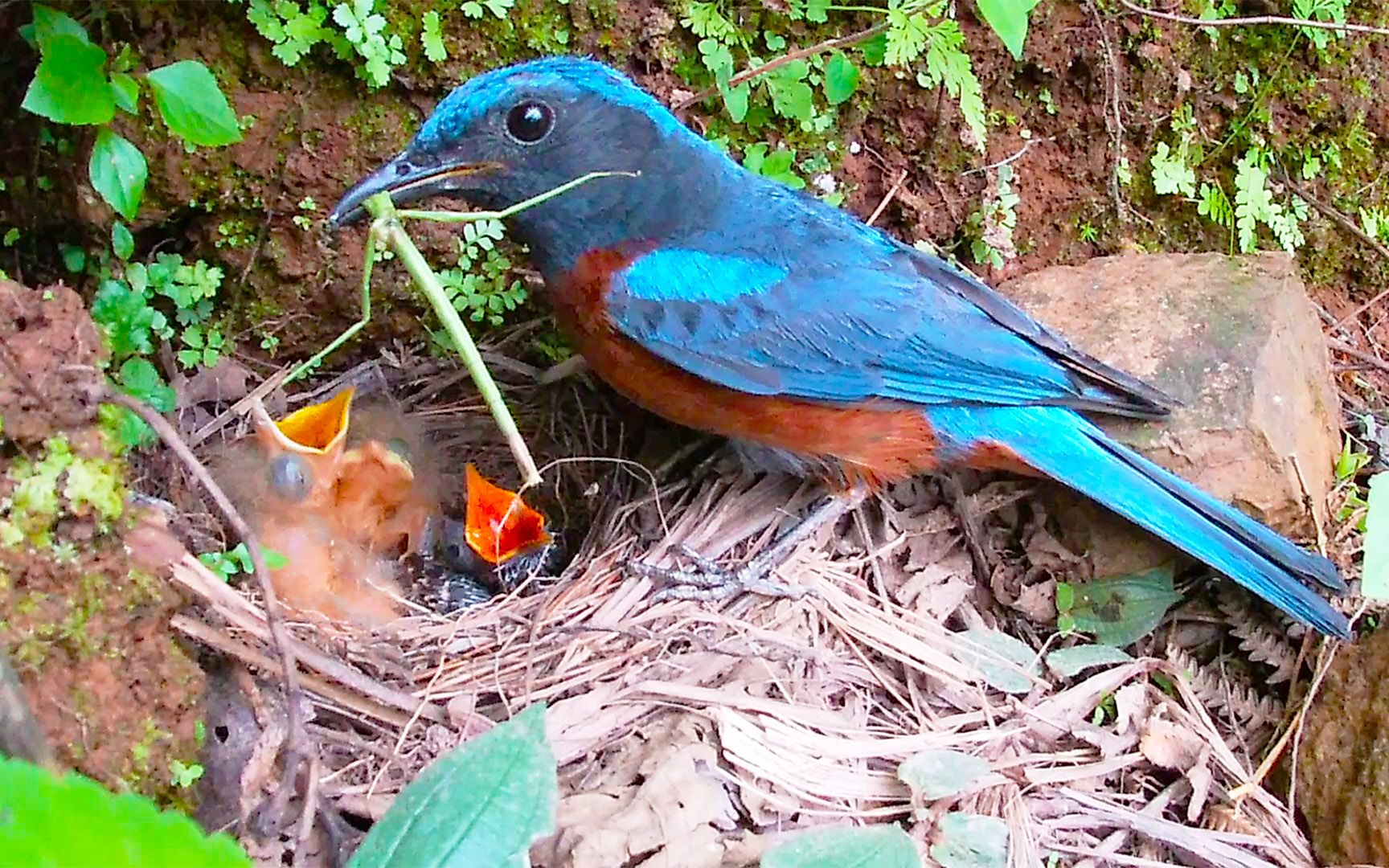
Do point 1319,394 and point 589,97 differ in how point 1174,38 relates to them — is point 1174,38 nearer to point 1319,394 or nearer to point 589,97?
point 1319,394

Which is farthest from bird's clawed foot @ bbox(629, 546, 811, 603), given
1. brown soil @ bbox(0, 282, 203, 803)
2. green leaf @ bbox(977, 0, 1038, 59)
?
green leaf @ bbox(977, 0, 1038, 59)

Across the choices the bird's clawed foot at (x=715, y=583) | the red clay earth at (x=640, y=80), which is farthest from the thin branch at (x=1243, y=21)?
the bird's clawed foot at (x=715, y=583)

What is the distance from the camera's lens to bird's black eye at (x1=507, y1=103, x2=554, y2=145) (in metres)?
3.12

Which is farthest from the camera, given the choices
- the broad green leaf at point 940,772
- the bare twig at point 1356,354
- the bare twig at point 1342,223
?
the bare twig at point 1342,223

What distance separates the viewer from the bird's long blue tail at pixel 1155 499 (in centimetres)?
310

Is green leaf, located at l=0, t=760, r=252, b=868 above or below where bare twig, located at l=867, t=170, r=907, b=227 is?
above

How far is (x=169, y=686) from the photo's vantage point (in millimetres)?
2207

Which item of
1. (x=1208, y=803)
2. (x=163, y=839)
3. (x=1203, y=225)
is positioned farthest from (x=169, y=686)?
(x=1203, y=225)

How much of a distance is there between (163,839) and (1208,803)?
2.56 metres

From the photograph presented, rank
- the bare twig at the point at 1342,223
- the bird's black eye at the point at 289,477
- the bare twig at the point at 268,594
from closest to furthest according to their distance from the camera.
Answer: the bare twig at the point at 268,594, the bird's black eye at the point at 289,477, the bare twig at the point at 1342,223

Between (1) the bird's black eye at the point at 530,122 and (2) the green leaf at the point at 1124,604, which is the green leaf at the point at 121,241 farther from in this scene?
(2) the green leaf at the point at 1124,604

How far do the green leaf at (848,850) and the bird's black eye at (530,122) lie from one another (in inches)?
74.0

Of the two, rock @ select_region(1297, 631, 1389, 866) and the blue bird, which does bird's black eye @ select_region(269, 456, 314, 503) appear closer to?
the blue bird

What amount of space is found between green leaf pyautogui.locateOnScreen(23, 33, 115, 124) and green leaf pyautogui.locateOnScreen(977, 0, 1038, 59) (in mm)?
2017
